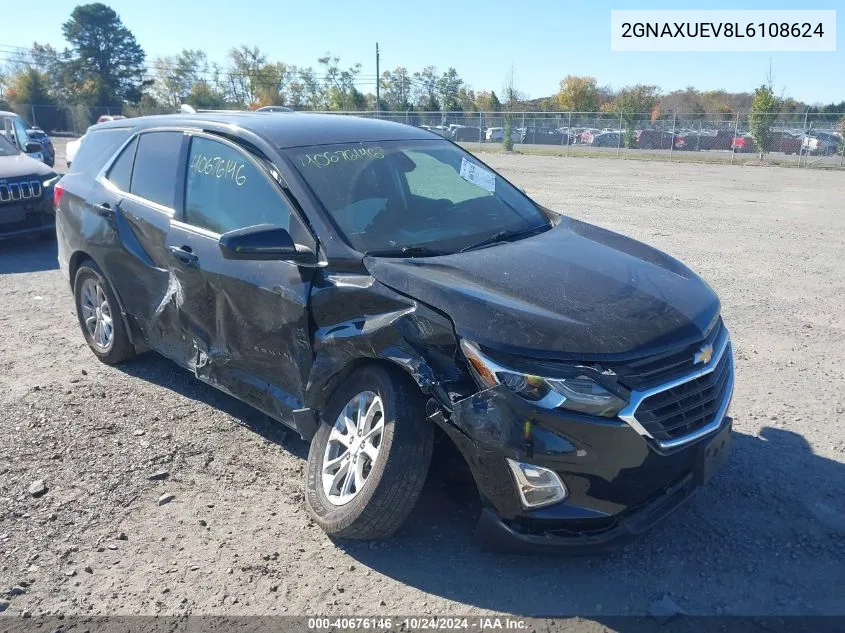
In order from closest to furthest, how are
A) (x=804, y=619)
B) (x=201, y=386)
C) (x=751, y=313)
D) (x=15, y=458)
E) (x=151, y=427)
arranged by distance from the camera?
(x=804, y=619) < (x=15, y=458) < (x=151, y=427) < (x=201, y=386) < (x=751, y=313)

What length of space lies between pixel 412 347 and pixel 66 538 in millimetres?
1905

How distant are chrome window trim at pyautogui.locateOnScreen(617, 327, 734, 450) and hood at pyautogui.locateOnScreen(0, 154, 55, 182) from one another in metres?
8.95

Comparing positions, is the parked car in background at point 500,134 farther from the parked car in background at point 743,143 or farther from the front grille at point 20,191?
the front grille at point 20,191

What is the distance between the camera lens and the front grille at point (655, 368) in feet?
9.14

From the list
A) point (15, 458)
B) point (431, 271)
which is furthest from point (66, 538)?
point (431, 271)

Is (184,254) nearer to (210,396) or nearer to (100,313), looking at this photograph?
(210,396)

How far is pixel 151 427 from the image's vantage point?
4.43 meters

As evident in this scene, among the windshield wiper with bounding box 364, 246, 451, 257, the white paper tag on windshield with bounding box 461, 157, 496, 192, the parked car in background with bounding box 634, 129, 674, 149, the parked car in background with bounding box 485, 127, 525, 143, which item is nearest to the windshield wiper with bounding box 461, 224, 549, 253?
the windshield wiper with bounding box 364, 246, 451, 257

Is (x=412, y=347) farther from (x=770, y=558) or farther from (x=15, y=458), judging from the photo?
(x=15, y=458)

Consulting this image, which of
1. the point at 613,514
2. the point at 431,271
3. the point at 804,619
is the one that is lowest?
the point at 804,619

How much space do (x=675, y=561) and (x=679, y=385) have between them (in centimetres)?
82

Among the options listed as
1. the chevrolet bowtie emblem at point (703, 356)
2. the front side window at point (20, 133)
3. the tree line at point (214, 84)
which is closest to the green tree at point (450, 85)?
the tree line at point (214, 84)

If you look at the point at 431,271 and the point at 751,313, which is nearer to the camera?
the point at 431,271

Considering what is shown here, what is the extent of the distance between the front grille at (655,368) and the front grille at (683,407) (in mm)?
55
